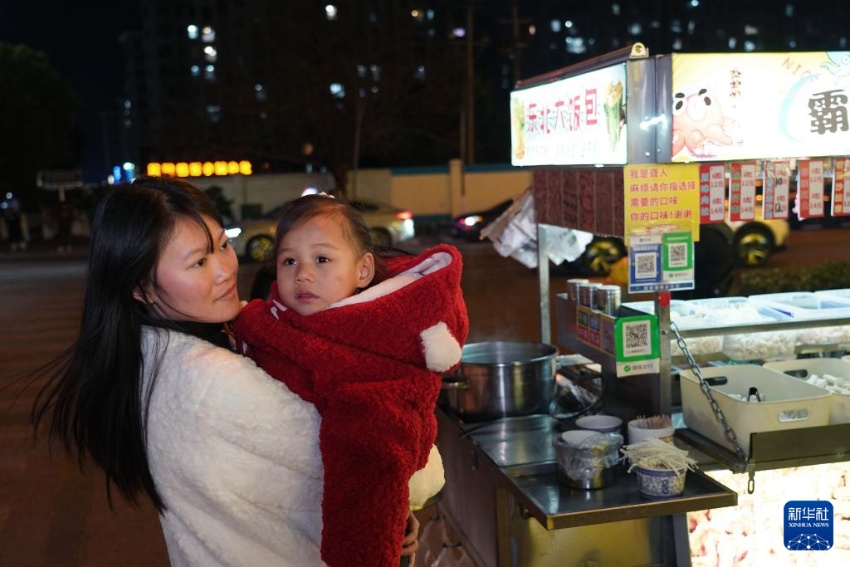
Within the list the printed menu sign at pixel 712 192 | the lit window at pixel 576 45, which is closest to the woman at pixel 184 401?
the printed menu sign at pixel 712 192

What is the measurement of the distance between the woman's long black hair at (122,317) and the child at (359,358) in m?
0.26

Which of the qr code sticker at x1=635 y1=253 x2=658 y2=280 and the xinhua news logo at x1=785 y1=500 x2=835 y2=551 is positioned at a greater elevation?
the qr code sticker at x1=635 y1=253 x2=658 y2=280

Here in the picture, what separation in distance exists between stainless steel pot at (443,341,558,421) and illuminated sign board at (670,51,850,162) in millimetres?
1241

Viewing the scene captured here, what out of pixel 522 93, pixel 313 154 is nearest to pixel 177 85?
pixel 313 154

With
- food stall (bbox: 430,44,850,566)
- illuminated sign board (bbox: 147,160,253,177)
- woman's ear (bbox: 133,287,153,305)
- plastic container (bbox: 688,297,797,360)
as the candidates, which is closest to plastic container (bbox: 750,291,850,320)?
plastic container (bbox: 688,297,797,360)

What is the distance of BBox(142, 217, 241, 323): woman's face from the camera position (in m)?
1.80

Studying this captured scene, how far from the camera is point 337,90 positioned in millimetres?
29328

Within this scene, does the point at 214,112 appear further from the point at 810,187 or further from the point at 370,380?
the point at 370,380

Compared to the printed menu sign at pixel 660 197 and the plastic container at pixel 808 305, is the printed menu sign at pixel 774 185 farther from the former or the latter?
the plastic container at pixel 808 305

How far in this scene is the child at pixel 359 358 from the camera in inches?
65.5

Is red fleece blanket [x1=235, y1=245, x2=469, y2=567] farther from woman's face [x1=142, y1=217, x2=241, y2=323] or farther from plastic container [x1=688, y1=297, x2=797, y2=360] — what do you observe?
plastic container [x1=688, y1=297, x2=797, y2=360]

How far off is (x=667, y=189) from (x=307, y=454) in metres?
2.31

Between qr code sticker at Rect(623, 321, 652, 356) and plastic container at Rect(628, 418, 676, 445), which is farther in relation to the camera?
qr code sticker at Rect(623, 321, 652, 356)

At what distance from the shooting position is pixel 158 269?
5.86 ft
